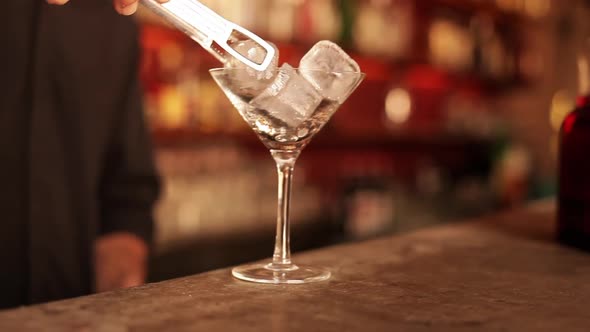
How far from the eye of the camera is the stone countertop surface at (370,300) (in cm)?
65

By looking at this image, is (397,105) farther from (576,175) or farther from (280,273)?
(280,273)

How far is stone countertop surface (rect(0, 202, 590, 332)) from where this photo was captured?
0.65 m

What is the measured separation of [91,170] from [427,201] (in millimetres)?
2867

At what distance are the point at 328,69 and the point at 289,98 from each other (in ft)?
0.20

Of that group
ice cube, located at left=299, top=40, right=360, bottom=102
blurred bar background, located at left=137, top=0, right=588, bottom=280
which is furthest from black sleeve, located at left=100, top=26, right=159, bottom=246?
blurred bar background, located at left=137, top=0, right=588, bottom=280

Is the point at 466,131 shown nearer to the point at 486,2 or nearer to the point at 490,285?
the point at 486,2

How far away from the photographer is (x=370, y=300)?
76 centimetres

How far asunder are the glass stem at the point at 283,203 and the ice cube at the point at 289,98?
5 centimetres

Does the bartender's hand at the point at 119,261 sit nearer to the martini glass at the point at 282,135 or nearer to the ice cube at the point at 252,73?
the martini glass at the point at 282,135

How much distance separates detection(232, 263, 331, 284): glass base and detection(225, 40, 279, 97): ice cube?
A: 0.21 m

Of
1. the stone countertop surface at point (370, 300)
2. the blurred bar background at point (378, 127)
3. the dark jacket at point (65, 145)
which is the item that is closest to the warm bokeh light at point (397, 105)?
the blurred bar background at point (378, 127)

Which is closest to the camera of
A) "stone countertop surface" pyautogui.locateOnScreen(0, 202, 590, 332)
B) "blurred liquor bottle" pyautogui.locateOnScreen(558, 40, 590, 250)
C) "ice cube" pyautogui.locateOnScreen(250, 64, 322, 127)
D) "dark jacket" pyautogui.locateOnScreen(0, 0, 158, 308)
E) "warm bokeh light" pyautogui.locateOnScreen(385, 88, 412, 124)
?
"stone countertop surface" pyautogui.locateOnScreen(0, 202, 590, 332)

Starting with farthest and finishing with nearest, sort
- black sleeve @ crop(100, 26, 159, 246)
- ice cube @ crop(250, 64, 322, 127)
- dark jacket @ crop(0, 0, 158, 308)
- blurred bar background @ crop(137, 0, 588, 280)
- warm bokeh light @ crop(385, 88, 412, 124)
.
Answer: warm bokeh light @ crop(385, 88, 412, 124) → blurred bar background @ crop(137, 0, 588, 280) → black sleeve @ crop(100, 26, 159, 246) → dark jacket @ crop(0, 0, 158, 308) → ice cube @ crop(250, 64, 322, 127)

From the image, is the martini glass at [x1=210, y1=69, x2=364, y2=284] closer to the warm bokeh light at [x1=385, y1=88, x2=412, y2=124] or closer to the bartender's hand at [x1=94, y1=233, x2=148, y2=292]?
the bartender's hand at [x1=94, y1=233, x2=148, y2=292]
